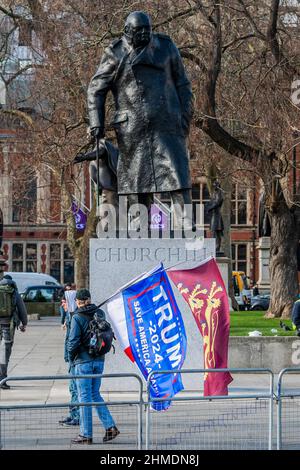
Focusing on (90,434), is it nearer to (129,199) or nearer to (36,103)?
(129,199)

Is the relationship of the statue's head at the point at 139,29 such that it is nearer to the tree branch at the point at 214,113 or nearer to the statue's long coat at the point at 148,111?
the statue's long coat at the point at 148,111

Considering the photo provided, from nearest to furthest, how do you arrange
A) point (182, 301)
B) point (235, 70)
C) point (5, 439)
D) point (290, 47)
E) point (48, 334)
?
point (5, 439)
point (182, 301)
point (290, 47)
point (235, 70)
point (48, 334)

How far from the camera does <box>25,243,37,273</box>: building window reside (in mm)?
81500

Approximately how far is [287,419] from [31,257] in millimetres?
70458

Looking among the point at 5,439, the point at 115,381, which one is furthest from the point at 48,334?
the point at 5,439

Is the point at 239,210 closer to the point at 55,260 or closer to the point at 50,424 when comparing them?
the point at 55,260

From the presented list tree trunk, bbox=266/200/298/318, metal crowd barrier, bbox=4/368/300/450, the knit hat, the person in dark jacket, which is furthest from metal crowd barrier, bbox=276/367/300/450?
tree trunk, bbox=266/200/298/318

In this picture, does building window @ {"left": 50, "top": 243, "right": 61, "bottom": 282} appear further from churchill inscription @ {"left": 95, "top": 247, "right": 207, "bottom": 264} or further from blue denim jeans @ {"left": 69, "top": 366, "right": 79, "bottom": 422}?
blue denim jeans @ {"left": 69, "top": 366, "right": 79, "bottom": 422}

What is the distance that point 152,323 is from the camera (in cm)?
1373

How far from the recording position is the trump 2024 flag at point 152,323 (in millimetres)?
13688

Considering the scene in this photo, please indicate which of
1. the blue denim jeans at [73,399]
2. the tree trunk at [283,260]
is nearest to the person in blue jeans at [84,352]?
the blue denim jeans at [73,399]

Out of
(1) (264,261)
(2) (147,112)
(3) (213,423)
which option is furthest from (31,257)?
(3) (213,423)

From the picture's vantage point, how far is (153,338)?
13711 millimetres

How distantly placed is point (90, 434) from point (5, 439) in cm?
113
